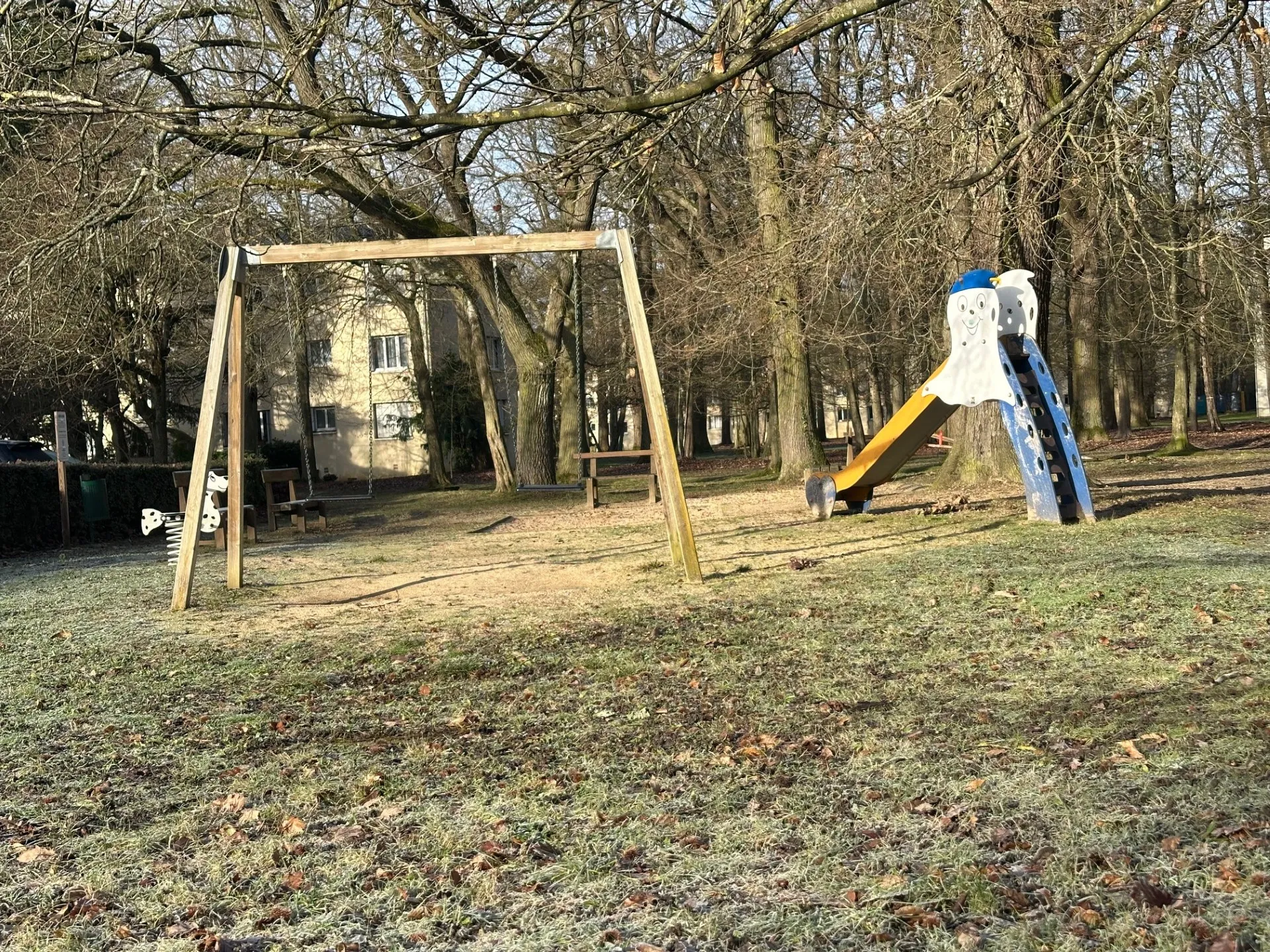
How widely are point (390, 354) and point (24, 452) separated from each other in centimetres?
1346

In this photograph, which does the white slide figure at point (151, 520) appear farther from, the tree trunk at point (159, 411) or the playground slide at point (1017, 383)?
the tree trunk at point (159, 411)

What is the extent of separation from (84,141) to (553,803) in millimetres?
9039

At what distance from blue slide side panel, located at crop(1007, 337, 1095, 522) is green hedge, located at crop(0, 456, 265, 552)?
11.6 meters

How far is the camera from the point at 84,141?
1109 centimetres

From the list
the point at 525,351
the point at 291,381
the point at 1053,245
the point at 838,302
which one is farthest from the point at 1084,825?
the point at 291,381

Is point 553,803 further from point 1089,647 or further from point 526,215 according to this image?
point 526,215

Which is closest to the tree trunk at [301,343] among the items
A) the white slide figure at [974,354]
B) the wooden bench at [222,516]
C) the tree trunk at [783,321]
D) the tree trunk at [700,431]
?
the wooden bench at [222,516]

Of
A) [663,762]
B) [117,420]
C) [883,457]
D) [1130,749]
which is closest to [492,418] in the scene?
[883,457]

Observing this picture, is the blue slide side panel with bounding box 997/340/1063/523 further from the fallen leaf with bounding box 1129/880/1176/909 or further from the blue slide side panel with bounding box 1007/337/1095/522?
the fallen leaf with bounding box 1129/880/1176/909

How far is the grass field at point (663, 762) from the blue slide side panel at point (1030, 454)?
2.15 m

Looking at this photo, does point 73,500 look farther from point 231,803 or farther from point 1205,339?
point 1205,339

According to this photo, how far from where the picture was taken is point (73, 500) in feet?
55.8

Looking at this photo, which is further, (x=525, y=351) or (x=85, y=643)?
(x=525, y=351)

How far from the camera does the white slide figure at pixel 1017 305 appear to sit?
41.4 feet
